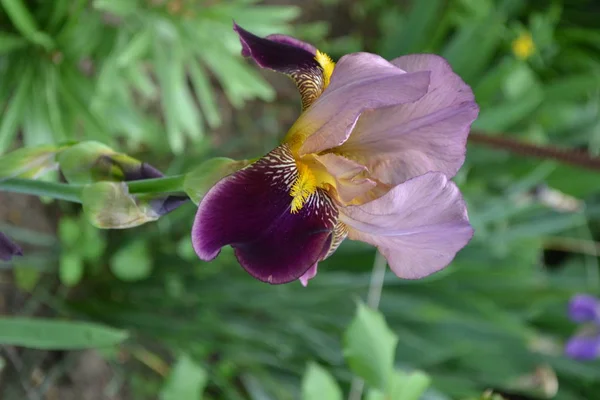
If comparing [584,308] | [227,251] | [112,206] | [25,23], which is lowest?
[584,308]

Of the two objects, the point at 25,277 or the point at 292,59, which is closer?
the point at 292,59

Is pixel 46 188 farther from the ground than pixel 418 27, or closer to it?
farther from the ground

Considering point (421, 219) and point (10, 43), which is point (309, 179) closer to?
point (421, 219)

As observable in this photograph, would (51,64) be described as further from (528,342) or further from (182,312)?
(528,342)

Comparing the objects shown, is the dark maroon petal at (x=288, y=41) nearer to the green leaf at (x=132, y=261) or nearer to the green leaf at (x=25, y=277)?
the green leaf at (x=132, y=261)

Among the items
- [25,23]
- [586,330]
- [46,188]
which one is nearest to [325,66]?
[46,188]

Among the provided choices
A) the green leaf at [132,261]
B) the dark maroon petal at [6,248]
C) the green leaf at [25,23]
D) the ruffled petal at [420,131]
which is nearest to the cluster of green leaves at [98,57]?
the green leaf at [25,23]

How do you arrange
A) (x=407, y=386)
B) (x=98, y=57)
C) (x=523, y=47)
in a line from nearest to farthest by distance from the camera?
(x=407, y=386), (x=98, y=57), (x=523, y=47)
